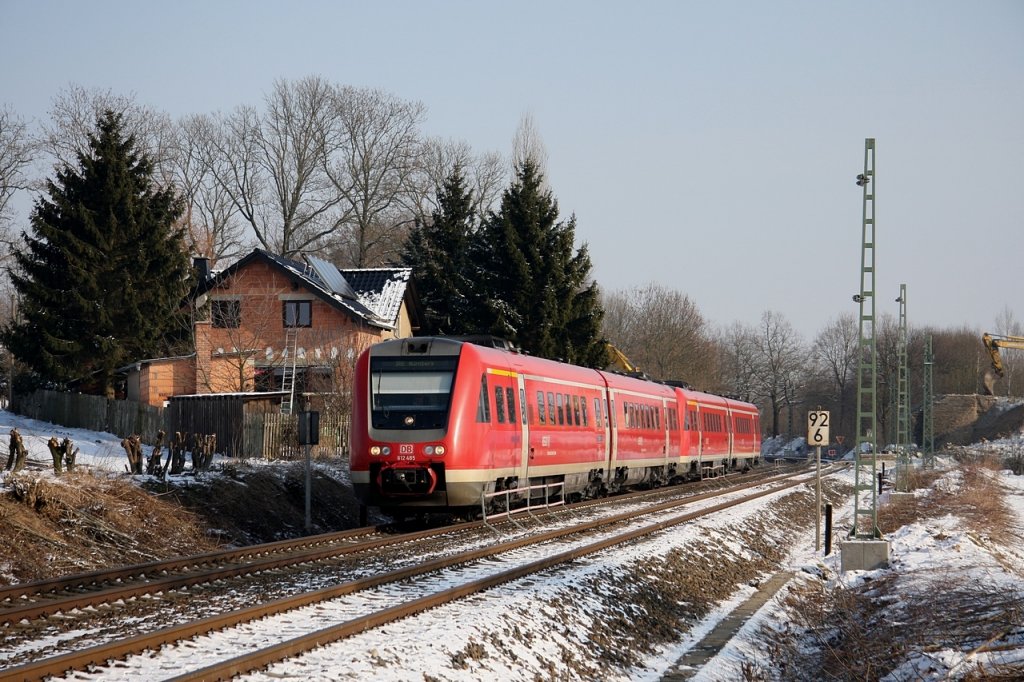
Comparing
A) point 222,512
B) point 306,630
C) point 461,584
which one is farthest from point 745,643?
point 222,512

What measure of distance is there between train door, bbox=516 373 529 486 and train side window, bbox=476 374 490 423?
1772mm

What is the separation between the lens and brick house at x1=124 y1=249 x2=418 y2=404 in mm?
43375

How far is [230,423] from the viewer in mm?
27562

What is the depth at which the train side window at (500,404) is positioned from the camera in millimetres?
20422

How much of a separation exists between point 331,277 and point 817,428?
31756 millimetres

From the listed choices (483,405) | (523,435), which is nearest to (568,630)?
(483,405)

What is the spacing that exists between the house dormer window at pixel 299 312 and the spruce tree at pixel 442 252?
25.5 ft

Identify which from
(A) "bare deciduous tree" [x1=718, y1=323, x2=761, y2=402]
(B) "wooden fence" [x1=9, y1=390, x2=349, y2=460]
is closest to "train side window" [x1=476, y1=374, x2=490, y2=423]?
(B) "wooden fence" [x1=9, y1=390, x2=349, y2=460]

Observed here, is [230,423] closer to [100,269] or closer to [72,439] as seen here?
[72,439]

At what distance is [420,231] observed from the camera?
59969mm

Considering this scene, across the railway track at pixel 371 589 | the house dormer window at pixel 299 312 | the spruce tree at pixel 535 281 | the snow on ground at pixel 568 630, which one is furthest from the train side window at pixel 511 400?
the house dormer window at pixel 299 312

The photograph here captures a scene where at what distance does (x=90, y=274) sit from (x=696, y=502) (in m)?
24.1

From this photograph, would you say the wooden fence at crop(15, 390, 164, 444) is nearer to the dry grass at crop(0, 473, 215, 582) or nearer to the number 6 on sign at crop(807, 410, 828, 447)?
the dry grass at crop(0, 473, 215, 582)

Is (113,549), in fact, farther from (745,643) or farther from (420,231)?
(420,231)
